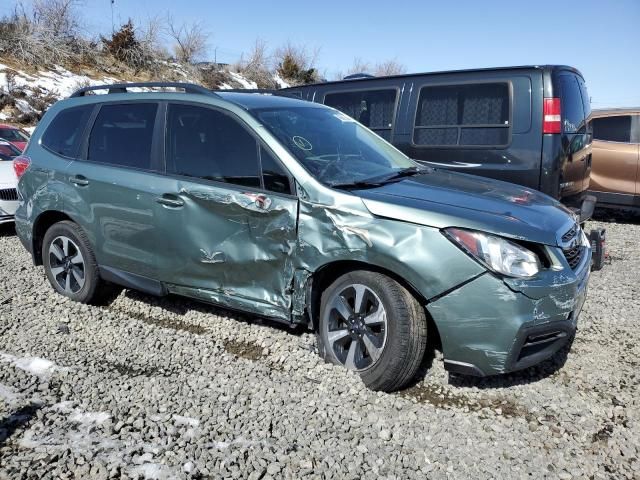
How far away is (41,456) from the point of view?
8.35ft

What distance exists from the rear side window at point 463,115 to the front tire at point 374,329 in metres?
3.15

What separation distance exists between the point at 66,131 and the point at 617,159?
25.4 ft

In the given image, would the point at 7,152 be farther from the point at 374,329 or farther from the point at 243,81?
the point at 243,81

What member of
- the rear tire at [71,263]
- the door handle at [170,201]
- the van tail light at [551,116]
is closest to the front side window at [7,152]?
the rear tire at [71,263]

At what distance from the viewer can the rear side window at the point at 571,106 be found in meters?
5.37

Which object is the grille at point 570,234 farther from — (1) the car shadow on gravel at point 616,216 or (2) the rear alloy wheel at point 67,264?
(1) the car shadow on gravel at point 616,216

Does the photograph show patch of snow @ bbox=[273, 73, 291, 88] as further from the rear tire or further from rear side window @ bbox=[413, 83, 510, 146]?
the rear tire

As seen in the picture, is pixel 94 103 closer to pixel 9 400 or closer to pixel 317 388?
pixel 9 400

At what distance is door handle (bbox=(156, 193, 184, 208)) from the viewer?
12.3 ft

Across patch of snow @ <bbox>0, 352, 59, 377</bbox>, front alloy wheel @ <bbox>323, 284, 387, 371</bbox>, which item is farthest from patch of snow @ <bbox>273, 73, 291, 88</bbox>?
front alloy wheel @ <bbox>323, 284, 387, 371</bbox>

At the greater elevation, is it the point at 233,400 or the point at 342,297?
the point at 342,297

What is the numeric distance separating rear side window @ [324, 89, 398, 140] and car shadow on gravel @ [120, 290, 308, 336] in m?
3.06

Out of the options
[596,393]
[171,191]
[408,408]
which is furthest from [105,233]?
[596,393]

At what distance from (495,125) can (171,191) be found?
350 cm
